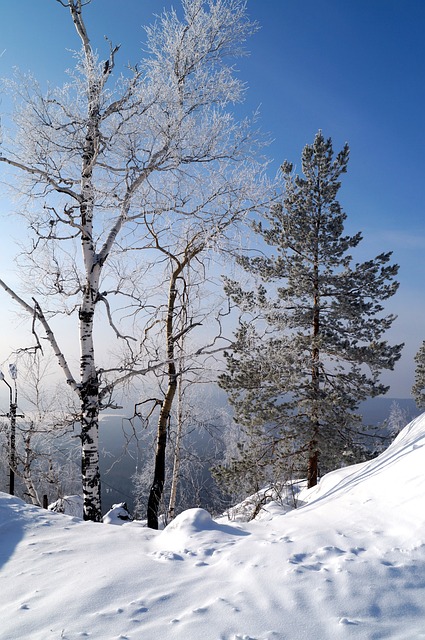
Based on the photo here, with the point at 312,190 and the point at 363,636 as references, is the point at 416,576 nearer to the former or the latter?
the point at 363,636

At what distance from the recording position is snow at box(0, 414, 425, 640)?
2.22m

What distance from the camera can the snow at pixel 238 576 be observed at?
222cm

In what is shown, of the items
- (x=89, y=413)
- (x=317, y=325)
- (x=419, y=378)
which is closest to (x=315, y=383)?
(x=317, y=325)

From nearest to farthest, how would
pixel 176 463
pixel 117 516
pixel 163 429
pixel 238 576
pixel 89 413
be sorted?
pixel 238 576
pixel 89 413
pixel 163 429
pixel 117 516
pixel 176 463

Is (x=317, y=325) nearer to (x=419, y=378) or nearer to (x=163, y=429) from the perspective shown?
(x=163, y=429)

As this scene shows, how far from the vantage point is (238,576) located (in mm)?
2764

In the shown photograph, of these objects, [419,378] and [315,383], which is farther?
[419,378]

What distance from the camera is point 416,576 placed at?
254 cm

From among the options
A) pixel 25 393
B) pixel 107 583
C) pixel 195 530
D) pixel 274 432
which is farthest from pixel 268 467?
pixel 107 583

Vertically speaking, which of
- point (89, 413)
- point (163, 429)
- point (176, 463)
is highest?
point (89, 413)

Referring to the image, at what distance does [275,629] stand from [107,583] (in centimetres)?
130

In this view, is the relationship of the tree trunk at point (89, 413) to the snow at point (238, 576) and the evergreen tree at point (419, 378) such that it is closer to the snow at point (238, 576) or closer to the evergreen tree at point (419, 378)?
the snow at point (238, 576)

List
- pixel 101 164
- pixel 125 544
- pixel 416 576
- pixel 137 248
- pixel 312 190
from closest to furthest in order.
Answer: pixel 416 576 < pixel 125 544 < pixel 101 164 < pixel 137 248 < pixel 312 190

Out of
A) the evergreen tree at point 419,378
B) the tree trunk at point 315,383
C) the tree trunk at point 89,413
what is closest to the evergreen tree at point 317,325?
the tree trunk at point 315,383
